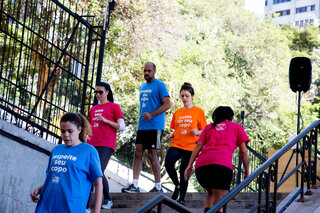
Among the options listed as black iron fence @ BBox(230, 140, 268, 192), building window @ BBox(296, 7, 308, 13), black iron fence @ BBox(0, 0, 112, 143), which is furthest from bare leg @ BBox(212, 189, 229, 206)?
building window @ BBox(296, 7, 308, 13)

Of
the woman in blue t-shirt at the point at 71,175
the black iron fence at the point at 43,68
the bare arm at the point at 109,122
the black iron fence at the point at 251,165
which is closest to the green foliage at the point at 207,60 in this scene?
the black iron fence at the point at 251,165

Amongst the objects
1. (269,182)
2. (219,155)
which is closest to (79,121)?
(219,155)

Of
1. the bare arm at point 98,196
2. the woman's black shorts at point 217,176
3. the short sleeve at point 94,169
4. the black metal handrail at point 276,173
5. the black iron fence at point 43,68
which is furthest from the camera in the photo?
the black iron fence at point 43,68

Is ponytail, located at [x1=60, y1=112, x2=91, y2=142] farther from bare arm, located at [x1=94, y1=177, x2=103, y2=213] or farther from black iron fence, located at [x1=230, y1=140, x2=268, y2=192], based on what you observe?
black iron fence, located at [x1=230, y1=140, x2=268, y2=192]

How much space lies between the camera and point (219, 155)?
527cm

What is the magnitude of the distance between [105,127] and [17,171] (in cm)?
130

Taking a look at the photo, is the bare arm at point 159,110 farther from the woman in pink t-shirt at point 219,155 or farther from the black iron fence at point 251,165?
the black iron fence at point 251,165

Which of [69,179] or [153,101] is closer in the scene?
[69,179]

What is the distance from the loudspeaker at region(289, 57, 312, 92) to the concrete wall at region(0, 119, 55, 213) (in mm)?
4993

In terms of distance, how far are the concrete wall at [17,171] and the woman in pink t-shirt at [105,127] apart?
77 cm

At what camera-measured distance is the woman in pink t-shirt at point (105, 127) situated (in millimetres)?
6191

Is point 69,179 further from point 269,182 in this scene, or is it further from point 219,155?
point 269,182

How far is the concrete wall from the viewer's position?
5.57 m

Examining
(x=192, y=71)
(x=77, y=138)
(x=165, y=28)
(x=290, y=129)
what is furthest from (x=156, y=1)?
(x=77, y=138)
